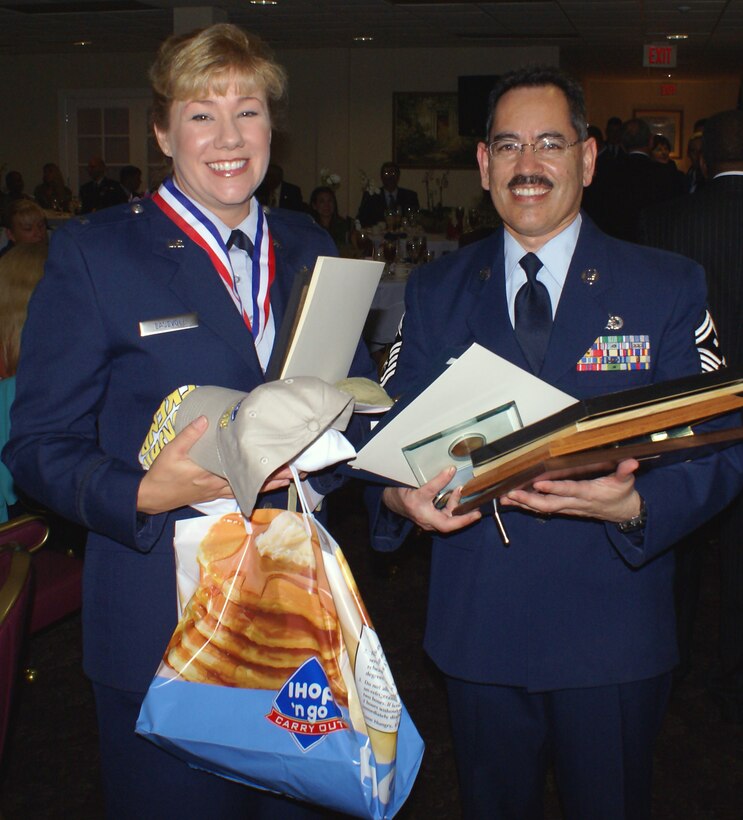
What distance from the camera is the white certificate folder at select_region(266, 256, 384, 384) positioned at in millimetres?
1376

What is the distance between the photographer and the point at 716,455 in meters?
1.63

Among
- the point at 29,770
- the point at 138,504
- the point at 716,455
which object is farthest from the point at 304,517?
the point at 29,770

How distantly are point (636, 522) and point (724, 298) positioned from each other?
2.07m

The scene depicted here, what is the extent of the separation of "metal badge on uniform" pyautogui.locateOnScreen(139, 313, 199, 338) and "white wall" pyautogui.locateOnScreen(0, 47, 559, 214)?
44.1 feet

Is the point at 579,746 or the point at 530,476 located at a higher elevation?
the point at 530,476

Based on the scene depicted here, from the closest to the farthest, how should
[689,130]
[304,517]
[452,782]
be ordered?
[304,517], [452,782], [689,130]

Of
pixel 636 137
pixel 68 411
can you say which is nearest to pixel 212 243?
pixel 68 411

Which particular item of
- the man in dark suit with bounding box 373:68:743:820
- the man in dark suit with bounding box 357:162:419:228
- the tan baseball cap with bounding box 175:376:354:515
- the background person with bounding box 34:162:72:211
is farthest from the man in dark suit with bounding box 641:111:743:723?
the background person with bounding box 34:162:72:211

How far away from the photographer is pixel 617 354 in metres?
1.65

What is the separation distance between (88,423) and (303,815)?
803mm

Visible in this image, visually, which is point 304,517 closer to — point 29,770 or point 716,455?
point 716,455

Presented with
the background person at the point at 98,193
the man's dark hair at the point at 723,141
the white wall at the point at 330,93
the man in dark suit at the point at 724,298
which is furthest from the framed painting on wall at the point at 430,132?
the man in dark suit at the point at 724,298

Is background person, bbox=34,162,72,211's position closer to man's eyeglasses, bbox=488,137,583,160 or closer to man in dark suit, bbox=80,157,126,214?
man in dark suit, bbox=80,157,126,214

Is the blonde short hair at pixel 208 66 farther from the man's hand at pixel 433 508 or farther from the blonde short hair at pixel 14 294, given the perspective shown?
the blonde short hair at pixel 14 294
